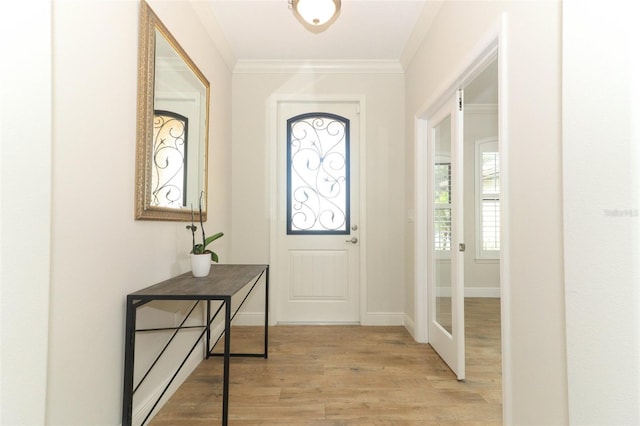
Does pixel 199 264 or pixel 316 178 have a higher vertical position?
pixel 316 178

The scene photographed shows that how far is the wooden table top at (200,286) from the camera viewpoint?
1.50 meters

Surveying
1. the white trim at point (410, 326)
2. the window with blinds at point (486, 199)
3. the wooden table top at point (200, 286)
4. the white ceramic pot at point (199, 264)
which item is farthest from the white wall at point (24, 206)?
the window with blinds at point (486, 199)

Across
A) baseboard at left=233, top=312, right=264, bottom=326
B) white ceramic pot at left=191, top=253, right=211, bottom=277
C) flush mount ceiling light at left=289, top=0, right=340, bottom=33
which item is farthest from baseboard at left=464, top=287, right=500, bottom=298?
flush mount ceiling light at left=289, top=0, right=340, bottom=33

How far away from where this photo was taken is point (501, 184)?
5.10 feet

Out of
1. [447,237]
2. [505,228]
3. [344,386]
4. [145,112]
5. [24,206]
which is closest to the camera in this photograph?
[24,206]

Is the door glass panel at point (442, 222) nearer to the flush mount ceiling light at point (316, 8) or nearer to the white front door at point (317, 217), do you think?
the white front door at point (317, 217)

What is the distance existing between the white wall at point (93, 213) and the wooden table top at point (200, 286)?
0.33 feet

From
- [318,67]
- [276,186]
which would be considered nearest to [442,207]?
[276,186]

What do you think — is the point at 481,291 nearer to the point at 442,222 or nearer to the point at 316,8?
the point at 442,222

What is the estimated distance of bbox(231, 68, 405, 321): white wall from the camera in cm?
326

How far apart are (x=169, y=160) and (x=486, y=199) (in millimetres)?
4248

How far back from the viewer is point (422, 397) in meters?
1.95

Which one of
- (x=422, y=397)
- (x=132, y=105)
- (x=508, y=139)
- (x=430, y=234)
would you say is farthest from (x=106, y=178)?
(x=430, y=234)

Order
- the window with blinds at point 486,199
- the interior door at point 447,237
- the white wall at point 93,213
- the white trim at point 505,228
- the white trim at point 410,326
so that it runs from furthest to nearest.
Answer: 1. the window with blinds at point 486,199
2. the white trim at point 410,326
3. the interior door at point 447,237
4. the white trim at point 505,228
5. the white wall at point 93,213
